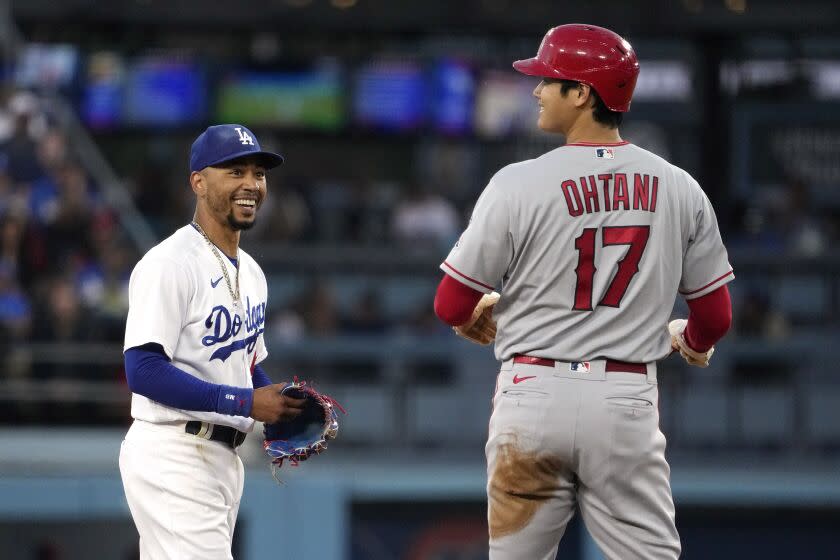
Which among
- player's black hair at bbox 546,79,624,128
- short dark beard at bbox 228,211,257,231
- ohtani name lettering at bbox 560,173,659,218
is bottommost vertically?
short dark beard at bbox 228,211,257,231

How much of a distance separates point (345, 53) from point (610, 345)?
13145 mm

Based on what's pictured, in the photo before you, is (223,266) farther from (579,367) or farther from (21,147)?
(21,147)

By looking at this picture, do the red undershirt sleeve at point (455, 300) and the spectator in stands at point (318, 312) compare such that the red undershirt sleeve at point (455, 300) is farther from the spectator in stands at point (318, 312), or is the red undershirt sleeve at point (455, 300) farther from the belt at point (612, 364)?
the spectator in stands at point (318, 312)

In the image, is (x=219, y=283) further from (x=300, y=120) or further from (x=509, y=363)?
(x=300, y=120)

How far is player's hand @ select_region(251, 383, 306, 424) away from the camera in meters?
3.85

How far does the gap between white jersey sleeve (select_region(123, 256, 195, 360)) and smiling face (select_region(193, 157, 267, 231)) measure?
25 cm

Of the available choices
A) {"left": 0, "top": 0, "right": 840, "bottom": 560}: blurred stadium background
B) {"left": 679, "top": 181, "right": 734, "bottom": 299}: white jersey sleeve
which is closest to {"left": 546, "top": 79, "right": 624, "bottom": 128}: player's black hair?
{"left": 679, "top": 181, "right": 734, "bottom": 299}: white jersey sleeve

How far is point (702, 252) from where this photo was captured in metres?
3.73

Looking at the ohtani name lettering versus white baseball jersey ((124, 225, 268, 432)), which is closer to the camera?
the ohtani name lettering

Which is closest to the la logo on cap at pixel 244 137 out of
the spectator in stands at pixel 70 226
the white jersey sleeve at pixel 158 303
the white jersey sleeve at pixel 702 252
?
the white jersey sleeve at pixel 158 303

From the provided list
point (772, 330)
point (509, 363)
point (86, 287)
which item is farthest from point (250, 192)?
point (772, 330)

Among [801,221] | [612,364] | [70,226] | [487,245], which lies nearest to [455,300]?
[487,245]

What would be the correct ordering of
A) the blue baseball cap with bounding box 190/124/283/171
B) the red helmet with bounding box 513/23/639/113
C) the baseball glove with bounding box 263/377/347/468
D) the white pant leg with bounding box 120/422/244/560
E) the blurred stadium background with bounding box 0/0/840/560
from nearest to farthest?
the red helmet with bounding box 513/23/639/113, the white pant leg with bounding box 120/422/244/560, the blue baseball cap with bounding box 190/124/283/171, the baseball glove with bounding box 263/377/347/468, the blurred stadium background with bounding box 0/0/840/560

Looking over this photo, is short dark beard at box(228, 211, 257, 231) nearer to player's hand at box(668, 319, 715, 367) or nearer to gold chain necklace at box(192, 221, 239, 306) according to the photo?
gold chain necklace at box(192, 221, 239, 306)
